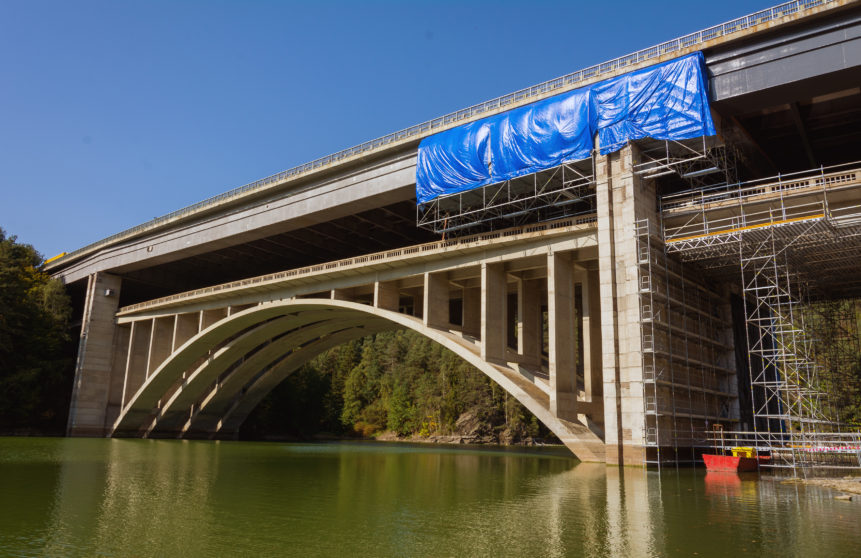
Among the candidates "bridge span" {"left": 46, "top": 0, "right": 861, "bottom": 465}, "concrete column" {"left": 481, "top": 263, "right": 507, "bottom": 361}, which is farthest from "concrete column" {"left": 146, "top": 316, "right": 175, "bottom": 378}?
"concrete column" {"left": 481, "top": 263, "right": 507, "bottom": 361}

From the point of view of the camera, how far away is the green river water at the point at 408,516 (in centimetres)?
941

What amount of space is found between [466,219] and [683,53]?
14.2m

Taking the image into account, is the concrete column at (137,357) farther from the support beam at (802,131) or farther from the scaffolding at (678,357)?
the support beam at (802,131)

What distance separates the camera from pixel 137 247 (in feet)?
178

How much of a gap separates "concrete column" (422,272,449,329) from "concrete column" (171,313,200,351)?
25.2 metres

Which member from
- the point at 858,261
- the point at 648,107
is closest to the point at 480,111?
the point at 648,107

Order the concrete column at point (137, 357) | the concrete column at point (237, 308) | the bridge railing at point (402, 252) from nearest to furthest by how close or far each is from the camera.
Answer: the bridge railing at point (402, 252) < the concrete column at point (237, 308) < the concrete column at point (137, 357)

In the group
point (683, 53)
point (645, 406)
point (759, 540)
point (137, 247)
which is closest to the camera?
point (759, 540)

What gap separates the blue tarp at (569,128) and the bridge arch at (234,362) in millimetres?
9786

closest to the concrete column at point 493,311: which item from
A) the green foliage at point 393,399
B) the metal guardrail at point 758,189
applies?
the metal guardrail at point 758,189

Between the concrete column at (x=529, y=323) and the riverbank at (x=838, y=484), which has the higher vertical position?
the concrete column at (x=529, y=323)

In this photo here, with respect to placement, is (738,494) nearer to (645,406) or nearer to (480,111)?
(645,406)

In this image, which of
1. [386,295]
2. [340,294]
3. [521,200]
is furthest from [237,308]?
[521,200]

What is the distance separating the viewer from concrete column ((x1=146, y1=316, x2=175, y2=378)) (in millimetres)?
52844
